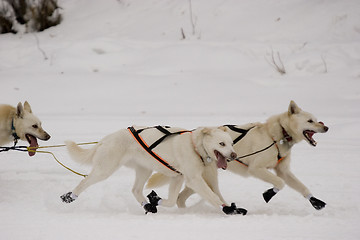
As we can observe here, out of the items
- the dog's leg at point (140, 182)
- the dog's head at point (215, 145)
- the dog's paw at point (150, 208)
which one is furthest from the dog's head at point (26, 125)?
the dog's head at point (215, 145)

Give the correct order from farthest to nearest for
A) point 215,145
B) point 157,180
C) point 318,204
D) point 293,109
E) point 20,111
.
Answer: point 20,111
point 157,180
point 293,109
point 318,204
point 215,145

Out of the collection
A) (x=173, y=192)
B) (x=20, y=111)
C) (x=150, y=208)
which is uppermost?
(x=20, y=111)

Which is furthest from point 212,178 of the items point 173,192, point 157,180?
point 157,180

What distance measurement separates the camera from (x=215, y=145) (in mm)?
4203

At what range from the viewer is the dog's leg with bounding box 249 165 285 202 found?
4.49m

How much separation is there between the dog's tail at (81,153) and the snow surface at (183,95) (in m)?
0.50

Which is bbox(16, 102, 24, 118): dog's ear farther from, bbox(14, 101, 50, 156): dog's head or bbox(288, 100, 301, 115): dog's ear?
bbox(288, 100, 301, 115): dog's ear

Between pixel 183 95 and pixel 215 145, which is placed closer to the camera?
pixel 215 145

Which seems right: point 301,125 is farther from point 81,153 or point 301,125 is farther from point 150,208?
point 81,153

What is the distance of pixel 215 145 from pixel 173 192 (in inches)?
28.6

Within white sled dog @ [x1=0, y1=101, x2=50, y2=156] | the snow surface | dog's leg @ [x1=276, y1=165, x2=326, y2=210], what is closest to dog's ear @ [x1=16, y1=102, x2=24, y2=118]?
white sled dog @ [x1=0, y1=101, x2=50, y2=156]

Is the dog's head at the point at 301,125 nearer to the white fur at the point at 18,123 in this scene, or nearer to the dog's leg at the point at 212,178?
the dog's leg at the point at 212,178

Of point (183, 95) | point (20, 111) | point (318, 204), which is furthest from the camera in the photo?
point (183, 95)

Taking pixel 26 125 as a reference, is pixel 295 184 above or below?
below
